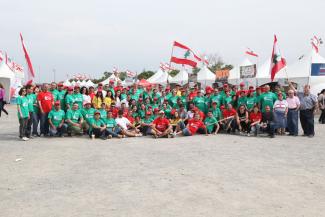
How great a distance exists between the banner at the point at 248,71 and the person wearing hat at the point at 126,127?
20.5 meters

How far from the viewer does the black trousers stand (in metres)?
11.1

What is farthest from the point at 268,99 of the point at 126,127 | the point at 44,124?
the point at 44,124

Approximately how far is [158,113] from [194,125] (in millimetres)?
1287

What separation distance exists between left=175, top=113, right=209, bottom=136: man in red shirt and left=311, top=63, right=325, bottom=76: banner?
14.8 metres

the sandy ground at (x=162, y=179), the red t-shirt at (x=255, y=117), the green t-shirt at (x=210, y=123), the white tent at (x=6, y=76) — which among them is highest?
the white tent at (x=6, y=76)

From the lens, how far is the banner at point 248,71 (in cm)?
2962

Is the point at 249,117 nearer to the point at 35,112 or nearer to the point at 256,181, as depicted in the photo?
the point at 256,181

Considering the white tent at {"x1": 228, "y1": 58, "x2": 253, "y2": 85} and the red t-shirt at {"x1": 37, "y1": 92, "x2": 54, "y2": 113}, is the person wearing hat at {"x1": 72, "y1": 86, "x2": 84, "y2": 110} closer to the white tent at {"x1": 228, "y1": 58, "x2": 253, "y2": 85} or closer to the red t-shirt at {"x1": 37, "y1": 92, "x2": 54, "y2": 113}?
the red t-shirt at {"x1": 37, "y1": 92, "x2": 54, "y2": 113}

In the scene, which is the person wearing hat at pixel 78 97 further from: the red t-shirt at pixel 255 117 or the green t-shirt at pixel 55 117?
the red t-shirt at pixel 255 117

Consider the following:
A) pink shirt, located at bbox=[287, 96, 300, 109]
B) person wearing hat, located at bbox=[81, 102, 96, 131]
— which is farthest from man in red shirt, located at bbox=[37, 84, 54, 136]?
pink shirt, located at bbox=[287, 96, 300, 109]

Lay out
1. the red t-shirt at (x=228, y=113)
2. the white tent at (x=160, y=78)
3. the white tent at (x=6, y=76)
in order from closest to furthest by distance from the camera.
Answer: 1. the red t-shirt at (x=228, y=113)
2. the white tent at (x=6, y=76)
3. the white tent at (x=160, y=78)

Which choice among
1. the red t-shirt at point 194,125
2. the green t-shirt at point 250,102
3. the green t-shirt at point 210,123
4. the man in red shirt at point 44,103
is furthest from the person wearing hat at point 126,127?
the green t-shirt at point 250,102

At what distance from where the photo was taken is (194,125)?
11.4 meters

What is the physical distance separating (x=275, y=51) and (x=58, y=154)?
945cm
